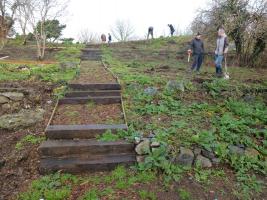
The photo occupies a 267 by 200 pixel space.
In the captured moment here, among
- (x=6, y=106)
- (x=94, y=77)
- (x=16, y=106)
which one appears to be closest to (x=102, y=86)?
(x=94, y=77)

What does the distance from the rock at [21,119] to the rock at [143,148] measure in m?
2.43

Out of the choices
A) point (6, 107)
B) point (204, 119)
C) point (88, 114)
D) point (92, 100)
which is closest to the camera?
point (204, 119)

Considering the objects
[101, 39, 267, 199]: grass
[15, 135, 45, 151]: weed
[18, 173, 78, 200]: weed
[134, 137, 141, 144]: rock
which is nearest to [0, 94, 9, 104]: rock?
[15, 135, 45, 151]: weed

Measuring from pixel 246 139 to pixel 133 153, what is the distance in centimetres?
218

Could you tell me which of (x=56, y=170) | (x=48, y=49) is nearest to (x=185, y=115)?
(x=56, y=170)

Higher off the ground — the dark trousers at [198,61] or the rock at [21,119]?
the dark trousers at [198,61]

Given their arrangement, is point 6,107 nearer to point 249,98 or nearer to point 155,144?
point 155,144

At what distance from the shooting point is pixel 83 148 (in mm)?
4863

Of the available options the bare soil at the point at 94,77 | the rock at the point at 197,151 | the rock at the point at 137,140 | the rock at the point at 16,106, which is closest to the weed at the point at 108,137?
the rock at the point at 137,140

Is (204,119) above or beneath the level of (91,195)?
above

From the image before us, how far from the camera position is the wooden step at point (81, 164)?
15.0 ft

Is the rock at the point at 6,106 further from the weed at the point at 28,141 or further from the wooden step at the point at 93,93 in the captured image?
the weed at the point at 28,141

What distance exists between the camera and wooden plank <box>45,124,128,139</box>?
5191 millimetres

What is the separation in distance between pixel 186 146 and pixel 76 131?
2018 mm
